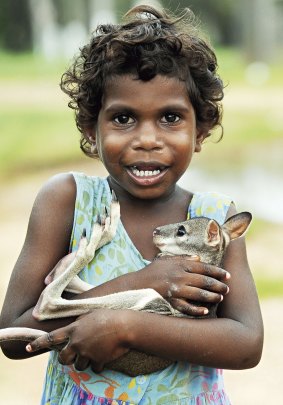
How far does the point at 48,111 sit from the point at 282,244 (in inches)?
400

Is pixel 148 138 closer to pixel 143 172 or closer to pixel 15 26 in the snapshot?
pixel 143 172

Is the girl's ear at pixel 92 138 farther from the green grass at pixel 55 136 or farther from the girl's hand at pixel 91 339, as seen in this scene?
the green grass at pixel 55 136

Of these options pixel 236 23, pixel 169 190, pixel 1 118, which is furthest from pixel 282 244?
pixel 236 23

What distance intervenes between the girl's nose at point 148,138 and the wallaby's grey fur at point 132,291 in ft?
0.74

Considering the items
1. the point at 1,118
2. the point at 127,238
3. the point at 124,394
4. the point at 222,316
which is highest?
the point at 1,118

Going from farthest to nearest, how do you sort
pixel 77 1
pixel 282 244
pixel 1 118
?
pixel 77 1, pixel 1 118, pixel 282 244

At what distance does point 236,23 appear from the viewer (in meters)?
49.9

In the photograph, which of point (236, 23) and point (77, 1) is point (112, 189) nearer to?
point (77, 1)

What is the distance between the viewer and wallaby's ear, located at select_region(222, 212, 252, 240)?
305 centimetres

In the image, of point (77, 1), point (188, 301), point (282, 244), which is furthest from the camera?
point (77, 1)

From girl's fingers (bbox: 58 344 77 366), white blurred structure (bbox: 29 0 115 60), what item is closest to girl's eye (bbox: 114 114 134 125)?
girl's fingers (bbox: 58 344 77 366)

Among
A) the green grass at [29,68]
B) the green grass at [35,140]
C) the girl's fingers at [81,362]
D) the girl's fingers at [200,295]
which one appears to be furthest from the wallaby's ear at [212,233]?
the green grass at [29,68]

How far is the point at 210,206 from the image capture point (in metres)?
3.20

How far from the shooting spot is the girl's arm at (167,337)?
2826mm
